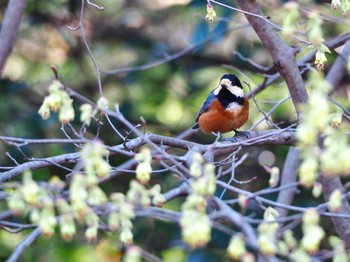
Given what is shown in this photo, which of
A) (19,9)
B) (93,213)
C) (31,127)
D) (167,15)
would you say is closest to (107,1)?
(167,15)

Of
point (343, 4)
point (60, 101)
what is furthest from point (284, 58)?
point (60, 101)

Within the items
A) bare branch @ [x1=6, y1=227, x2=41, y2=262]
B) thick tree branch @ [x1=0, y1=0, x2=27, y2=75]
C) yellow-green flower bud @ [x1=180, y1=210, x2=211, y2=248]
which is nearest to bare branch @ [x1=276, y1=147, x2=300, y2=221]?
thick tree branch @ [x1=0, y1=0, x2=27, y2=75]

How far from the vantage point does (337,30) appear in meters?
5.69

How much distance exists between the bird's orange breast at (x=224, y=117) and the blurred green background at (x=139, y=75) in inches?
9.3

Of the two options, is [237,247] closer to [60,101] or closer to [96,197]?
[96,197]

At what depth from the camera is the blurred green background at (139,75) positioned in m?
5.15

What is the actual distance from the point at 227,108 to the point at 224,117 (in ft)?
0.19

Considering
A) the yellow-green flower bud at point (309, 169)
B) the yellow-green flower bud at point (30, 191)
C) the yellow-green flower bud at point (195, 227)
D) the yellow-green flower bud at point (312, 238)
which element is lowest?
the yellow-green flower bud at point (30, 191)

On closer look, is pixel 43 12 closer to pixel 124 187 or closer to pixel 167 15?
pixel 167 15

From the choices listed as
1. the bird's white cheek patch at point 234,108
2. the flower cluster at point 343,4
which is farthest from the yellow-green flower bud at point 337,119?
the bird's white cheek patch at point 234,108

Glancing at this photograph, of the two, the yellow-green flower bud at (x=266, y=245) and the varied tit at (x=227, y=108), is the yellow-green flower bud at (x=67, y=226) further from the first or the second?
the varied tit at (x=227, y=108)

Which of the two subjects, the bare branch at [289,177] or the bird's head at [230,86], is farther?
the bird's head at [230,86]

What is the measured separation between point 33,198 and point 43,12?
3.86m

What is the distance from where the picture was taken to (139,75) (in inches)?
227
